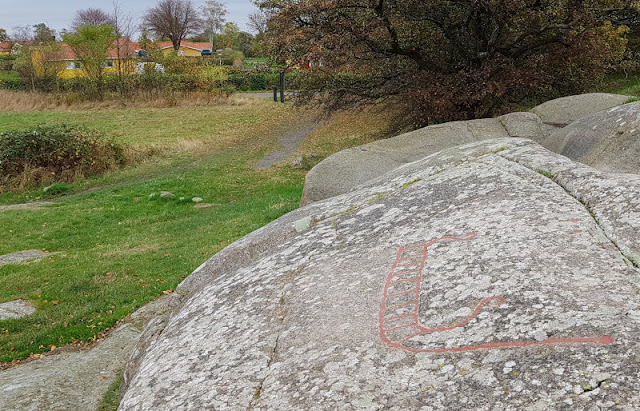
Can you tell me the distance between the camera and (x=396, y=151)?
32.9 feet

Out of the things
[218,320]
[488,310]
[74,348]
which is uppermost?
[488,310]

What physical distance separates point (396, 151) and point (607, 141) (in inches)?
140

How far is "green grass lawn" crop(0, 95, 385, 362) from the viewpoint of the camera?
327 inches

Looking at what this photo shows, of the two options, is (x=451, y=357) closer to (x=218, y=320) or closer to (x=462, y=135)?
(x=218, y=320)

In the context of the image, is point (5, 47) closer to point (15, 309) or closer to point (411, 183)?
point (15, 309)

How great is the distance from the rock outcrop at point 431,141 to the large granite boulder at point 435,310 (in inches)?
153

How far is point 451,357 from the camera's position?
290 centimetres

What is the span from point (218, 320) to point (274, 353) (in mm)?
793

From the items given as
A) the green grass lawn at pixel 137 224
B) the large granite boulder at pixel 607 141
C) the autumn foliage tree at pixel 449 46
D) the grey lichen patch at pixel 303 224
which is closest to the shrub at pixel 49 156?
the green grass lawn at pixel 137 224

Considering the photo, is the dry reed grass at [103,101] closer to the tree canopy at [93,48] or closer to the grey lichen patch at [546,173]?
the tree canopy at [93,48]

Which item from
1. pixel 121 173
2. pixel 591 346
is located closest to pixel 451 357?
pixel 591 346

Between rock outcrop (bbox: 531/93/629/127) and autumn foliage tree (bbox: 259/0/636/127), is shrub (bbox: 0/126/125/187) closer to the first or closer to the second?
autumn foliage tree (bbox: 259/0/636/127)

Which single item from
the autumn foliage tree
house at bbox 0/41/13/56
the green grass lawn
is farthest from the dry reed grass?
house at bbox 0/41/13/56

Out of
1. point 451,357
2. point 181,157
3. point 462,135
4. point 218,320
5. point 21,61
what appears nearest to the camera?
point 451,357
